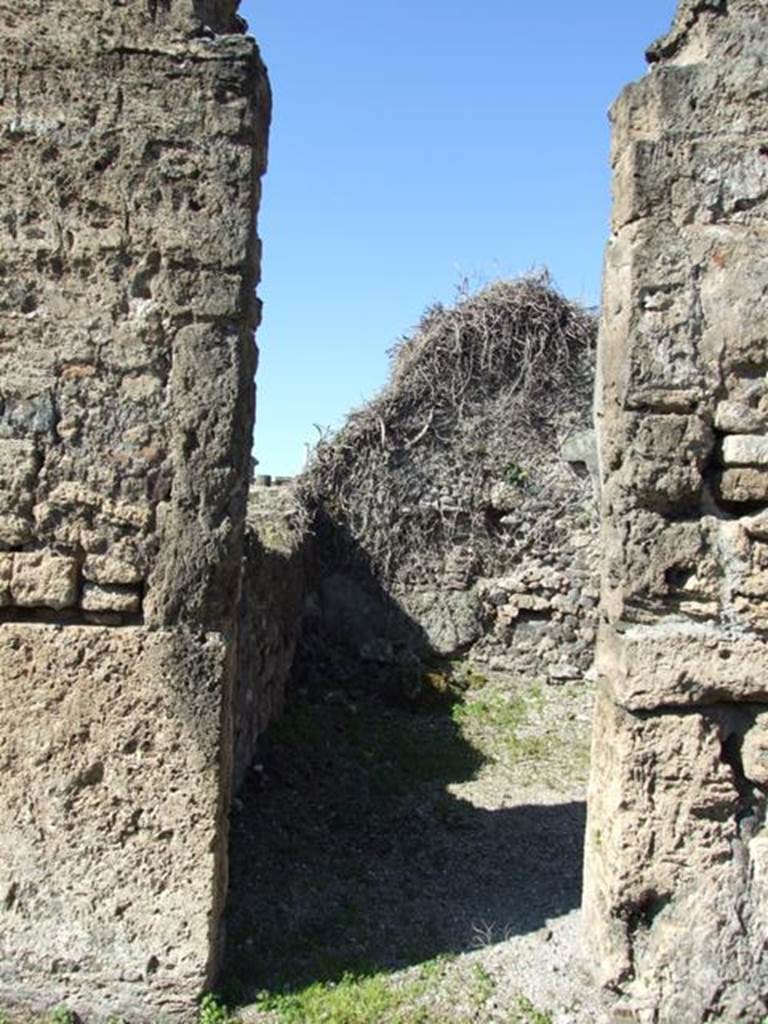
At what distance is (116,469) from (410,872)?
100 inches

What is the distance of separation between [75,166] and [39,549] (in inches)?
51.9

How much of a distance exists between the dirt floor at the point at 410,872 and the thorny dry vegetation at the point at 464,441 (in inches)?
85.0

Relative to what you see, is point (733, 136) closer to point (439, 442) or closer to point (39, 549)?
point (39, 549)

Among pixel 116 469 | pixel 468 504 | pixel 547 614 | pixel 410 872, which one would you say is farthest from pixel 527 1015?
pixel 468 504

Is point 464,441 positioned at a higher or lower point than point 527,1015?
higher

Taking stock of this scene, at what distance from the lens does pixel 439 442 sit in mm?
10141

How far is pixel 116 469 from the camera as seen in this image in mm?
3402

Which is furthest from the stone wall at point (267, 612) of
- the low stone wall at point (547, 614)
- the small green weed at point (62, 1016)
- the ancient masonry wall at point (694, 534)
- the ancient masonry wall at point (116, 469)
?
the ancient masonry wall at point (694, 534)

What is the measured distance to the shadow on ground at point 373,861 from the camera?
3881mm

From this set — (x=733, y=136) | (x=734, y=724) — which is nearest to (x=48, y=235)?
(x=733, y=136)

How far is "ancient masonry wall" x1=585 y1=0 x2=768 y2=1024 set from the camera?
3289 millimetres

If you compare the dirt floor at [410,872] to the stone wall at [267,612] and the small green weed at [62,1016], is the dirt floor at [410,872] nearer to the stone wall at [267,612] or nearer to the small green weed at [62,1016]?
the stone wall at [267,612]

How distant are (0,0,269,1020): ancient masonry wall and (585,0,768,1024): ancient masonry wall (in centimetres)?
138

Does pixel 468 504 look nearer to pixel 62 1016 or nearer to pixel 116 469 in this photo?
pixel 116 469
